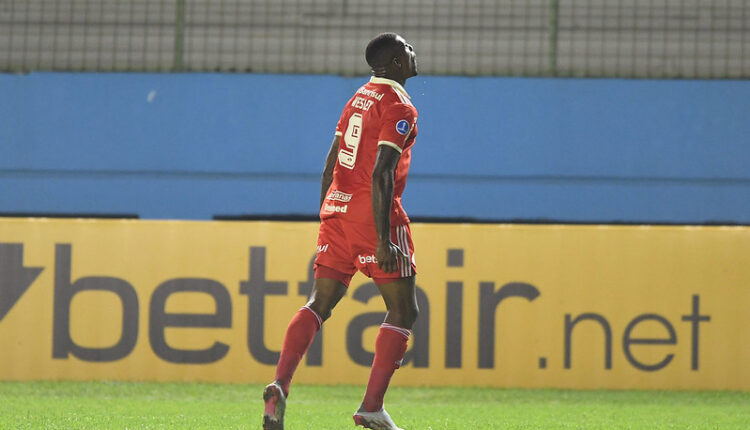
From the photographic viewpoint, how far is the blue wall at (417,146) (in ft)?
36.2

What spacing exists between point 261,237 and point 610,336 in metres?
2.64

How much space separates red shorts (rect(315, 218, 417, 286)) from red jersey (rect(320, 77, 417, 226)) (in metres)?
0.04

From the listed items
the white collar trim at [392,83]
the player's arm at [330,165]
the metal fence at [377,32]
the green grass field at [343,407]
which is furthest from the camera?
the metal fence at [377,32]

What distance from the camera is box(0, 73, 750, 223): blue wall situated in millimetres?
11023

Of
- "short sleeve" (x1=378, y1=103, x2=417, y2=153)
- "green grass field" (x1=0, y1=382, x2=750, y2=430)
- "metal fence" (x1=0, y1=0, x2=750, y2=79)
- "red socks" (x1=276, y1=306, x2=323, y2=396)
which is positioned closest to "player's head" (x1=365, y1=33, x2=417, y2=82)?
"short sleeve" (x1=378, y1=103, x2=417, y2=153)

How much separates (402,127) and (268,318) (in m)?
3.71

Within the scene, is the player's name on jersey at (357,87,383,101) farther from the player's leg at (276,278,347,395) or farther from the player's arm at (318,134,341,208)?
the player's leg at (276,278,347,395)

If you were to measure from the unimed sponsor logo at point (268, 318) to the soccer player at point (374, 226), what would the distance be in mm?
3251

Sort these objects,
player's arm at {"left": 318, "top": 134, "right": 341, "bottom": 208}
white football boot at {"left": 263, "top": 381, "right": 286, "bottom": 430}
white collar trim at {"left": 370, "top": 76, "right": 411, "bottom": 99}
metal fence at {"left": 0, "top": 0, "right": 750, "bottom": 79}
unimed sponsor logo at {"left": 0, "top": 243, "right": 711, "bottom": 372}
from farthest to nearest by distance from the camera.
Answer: metal fence at {"left": 0, "top": 0, "right": 750, "bottom": 79}, unimed sponsor logo at {"left": 0, "top": 243, "right": 711, "bottom": 372}, player's arm at {"left": 318, "top": 134, "right": 341, "bottom": 208}, white collar trim at {"left": 370, "top": 76, "right": 411, "bottom": 99}, white football boot at {"left": 263, "top": 381, "right": 286, "bottom": 430}

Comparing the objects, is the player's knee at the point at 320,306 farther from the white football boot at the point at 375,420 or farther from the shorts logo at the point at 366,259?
the white football boot at the point at 375,420

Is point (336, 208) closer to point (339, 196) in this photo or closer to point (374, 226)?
point (339, 196)

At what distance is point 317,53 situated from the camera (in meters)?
11.2

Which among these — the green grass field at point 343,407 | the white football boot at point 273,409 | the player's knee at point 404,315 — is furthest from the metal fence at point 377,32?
the white football boot at point 273,409

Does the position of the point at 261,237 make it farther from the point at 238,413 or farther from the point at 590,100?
the point at 590,100
